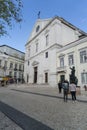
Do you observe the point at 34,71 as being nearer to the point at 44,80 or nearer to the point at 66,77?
the point at 44,80

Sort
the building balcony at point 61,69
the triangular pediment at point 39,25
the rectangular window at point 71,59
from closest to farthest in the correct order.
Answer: the rectangular window at point 71,59 < the building balcony at point 61,69 < the triangular pediment at point 39,25

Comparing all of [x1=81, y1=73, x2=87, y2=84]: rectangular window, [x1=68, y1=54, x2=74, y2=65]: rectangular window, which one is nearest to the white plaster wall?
[x1=81, y1=73, x2=87, y2=84]: rectangular window

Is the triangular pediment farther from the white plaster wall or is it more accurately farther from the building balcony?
the building balcony

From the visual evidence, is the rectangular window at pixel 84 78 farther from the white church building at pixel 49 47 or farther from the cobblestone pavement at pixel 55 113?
the cobblestone pavement at pixel 55 113

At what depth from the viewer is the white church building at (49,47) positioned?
2744 centimetres

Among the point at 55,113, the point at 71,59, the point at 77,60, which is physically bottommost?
the point at 55,113

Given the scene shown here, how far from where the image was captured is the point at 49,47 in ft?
100

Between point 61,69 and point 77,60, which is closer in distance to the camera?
A: point 77,60

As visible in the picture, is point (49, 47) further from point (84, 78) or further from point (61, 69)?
point (84, 78)

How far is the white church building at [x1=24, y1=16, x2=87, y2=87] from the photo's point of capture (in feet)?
90.0

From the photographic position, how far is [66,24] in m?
32.5

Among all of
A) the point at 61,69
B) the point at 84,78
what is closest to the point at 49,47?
the point at 61,69

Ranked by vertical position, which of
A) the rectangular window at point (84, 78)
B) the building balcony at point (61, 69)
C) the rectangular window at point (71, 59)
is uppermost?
the rectangular window at point (71, 59)

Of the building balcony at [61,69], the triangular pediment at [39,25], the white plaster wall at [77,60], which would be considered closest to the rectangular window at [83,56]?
the white plaster wall at [77,60]
